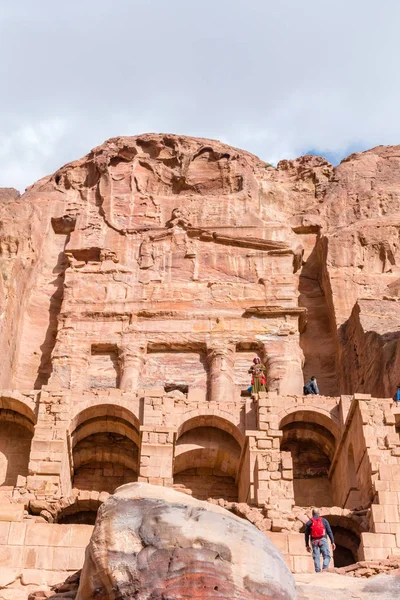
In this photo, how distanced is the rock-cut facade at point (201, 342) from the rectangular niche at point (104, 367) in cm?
9

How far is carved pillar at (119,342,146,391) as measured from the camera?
35.3 meters

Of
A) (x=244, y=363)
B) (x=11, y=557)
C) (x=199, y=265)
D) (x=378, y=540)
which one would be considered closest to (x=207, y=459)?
(x=244, y=363)

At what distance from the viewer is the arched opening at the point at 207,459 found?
30.8 m

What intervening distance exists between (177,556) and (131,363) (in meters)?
20.8

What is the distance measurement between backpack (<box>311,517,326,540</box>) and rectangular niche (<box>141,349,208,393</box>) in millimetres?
13607

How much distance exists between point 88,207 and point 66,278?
5823 mm

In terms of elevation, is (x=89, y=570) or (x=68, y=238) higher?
(x=68, y=238)

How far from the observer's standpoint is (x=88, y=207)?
44.5 meters

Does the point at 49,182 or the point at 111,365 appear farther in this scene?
the point at 49,182

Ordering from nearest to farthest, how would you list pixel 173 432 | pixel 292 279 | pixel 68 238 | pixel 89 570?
pixel 89 570 < pixel 173 432 < pixel 292 279 < pixel 68 238

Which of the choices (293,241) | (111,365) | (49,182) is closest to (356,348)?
(293,241)

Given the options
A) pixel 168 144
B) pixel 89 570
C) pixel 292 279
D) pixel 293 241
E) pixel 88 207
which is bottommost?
pixel 89 570

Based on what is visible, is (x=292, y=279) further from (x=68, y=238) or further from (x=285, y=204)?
(x=68, y=238)

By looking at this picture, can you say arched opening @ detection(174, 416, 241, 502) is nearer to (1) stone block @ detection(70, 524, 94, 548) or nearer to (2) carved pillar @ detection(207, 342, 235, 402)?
(2) carved pillar @ detection(207, 342, 235, 402)
